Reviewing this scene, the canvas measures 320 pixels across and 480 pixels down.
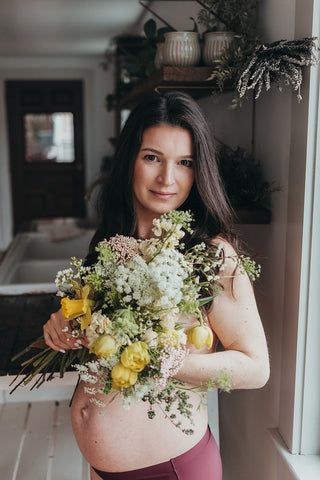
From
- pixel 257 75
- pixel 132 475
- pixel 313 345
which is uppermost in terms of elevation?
pixel 257 75

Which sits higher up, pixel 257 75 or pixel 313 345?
pixel 257 75

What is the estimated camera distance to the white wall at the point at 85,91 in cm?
739

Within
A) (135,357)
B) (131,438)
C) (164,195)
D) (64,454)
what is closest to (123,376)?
(135,357)

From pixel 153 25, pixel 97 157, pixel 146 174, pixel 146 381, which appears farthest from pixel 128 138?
pixel 97 157

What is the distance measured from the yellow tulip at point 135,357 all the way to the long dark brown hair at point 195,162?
0.45 meters

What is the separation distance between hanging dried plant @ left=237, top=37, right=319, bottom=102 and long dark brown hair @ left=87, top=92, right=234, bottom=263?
0.59ft

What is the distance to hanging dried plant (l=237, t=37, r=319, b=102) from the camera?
4.03 feet

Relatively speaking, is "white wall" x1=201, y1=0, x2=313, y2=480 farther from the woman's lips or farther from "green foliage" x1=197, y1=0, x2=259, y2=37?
the woman's lips

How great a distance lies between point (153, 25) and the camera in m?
2.26

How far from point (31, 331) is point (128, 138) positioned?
862 millimetres

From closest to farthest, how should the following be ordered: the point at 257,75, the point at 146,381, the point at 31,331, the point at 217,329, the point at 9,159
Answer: the point at 146,381 < the point at 217,329 < the point at 257,75 < the point at 31,331 < the point at 9,159

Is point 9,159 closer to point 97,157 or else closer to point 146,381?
point 97,157

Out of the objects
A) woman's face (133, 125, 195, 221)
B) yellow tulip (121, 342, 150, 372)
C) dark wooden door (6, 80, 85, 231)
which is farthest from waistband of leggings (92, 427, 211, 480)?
dark wooden door (6, 80, 85, 231)

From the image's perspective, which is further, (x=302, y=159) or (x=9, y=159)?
(x=9, y=159)
